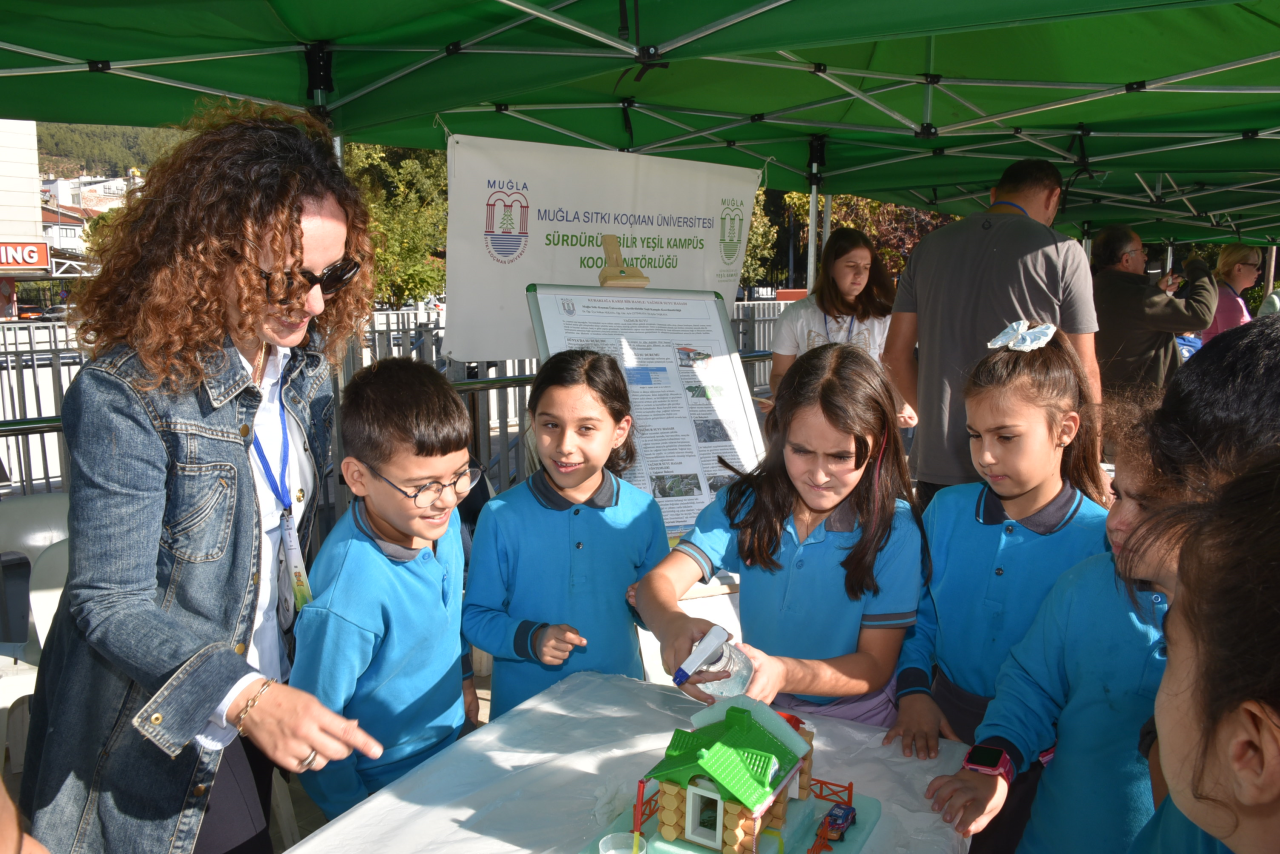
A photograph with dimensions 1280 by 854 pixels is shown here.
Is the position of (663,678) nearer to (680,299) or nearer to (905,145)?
(680,299)

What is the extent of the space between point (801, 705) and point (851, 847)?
2.41 feet

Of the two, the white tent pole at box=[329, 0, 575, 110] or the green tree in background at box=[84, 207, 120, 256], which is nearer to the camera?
the green tree in background at box=[84, 207, 120, 256]

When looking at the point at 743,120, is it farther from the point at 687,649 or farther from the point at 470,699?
the point at 687,649

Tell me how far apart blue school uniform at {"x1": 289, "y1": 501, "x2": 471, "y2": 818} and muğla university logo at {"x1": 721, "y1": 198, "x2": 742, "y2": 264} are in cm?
350

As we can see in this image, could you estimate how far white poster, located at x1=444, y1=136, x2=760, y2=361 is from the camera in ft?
13.5

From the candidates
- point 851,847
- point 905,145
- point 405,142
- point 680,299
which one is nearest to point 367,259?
point 851,847

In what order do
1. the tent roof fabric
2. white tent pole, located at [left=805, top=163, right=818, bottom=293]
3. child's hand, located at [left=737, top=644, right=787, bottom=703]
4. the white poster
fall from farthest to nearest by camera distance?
white tent pole, located at [left=805, top=163, right=818, bottom=293]
the white poster
the tent roof fabric
child's hand, located at [left=737, top=644, right=787, bottom=703]

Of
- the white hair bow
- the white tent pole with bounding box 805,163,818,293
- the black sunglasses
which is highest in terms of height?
the white tent pole with bounding box 805,163,818,293

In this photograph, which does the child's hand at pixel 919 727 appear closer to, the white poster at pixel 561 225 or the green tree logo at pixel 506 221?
the white poster at pixel 561 225

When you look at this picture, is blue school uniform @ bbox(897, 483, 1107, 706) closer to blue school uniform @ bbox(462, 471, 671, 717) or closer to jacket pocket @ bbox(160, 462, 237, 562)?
blue school uniform @ bbox(462, 471, 671, 717)

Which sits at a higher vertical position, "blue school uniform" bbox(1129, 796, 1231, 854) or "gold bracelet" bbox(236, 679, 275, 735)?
"gold bracelet" bbox(236, 679, 275, 735)

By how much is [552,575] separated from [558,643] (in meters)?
0.43

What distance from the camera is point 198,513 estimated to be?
4.93ft

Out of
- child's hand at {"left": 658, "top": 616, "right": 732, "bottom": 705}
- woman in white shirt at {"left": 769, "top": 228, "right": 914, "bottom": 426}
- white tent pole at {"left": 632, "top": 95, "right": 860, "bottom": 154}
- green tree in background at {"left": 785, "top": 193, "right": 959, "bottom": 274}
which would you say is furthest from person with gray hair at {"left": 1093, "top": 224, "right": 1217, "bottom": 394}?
green tree in background at {"left": 785, "top": 193, "right": 959, "bottom": 274}
